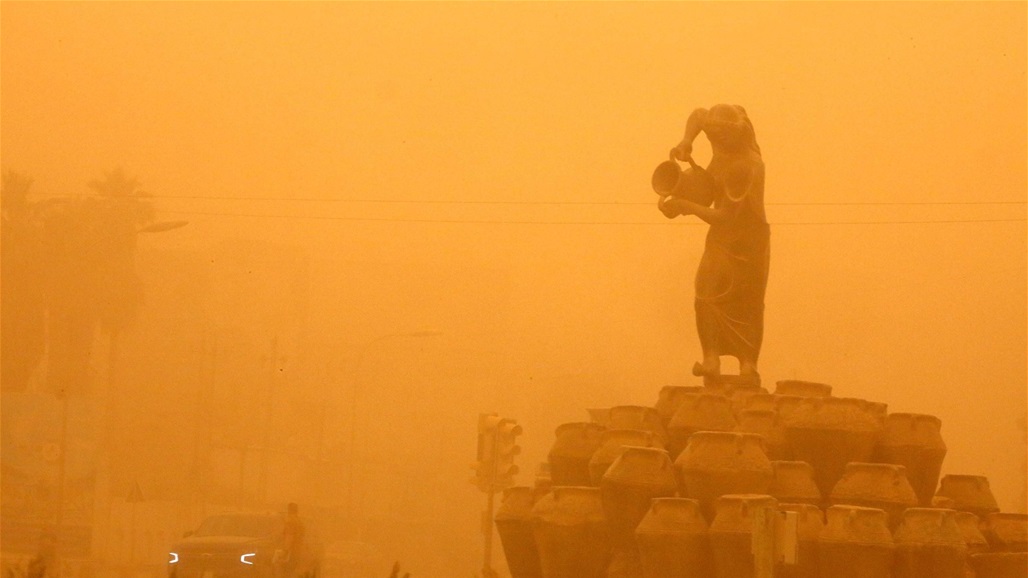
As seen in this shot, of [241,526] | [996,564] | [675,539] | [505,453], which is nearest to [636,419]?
[675,539]

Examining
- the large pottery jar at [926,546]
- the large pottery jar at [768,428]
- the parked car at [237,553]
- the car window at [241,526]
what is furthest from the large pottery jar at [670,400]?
the car window at [241,526]

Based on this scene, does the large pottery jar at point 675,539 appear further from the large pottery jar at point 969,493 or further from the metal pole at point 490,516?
the metal pole at point 490,516

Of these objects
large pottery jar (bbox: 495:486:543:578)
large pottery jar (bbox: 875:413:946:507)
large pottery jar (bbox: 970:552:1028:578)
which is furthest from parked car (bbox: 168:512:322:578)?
large pottery jar (bbox: 970:552:1028:578)

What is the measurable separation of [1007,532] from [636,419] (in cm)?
331

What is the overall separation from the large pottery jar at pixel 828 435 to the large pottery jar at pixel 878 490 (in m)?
0.49

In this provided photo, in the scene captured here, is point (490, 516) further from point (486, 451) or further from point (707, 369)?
point (707, 369)

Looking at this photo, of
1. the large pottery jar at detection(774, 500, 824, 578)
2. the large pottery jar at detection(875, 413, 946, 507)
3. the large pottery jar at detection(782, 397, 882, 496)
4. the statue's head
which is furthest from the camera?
the statue's head

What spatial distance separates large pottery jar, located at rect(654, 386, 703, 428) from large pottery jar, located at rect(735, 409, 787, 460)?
74 cm

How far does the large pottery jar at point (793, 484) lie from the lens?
11125 millimetres

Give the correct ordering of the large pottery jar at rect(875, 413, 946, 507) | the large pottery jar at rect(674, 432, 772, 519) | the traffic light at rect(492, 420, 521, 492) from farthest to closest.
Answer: the traffic light at rect(492, 420, 521, 492) → the large pottery jar at rect(875, 413, 946, 507) → the large pottery jar at rect(674, 432, 772, 519)

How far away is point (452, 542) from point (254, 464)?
438cm

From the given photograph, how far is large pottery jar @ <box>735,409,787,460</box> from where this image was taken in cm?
1187

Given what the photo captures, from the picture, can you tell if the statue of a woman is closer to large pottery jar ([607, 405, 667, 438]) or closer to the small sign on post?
large pottery jar ([607, 405, 667, 438])

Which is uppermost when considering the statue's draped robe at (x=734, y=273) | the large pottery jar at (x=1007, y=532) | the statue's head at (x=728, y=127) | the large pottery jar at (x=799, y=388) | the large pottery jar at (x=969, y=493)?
the statue's head at (x=728, y=127)
